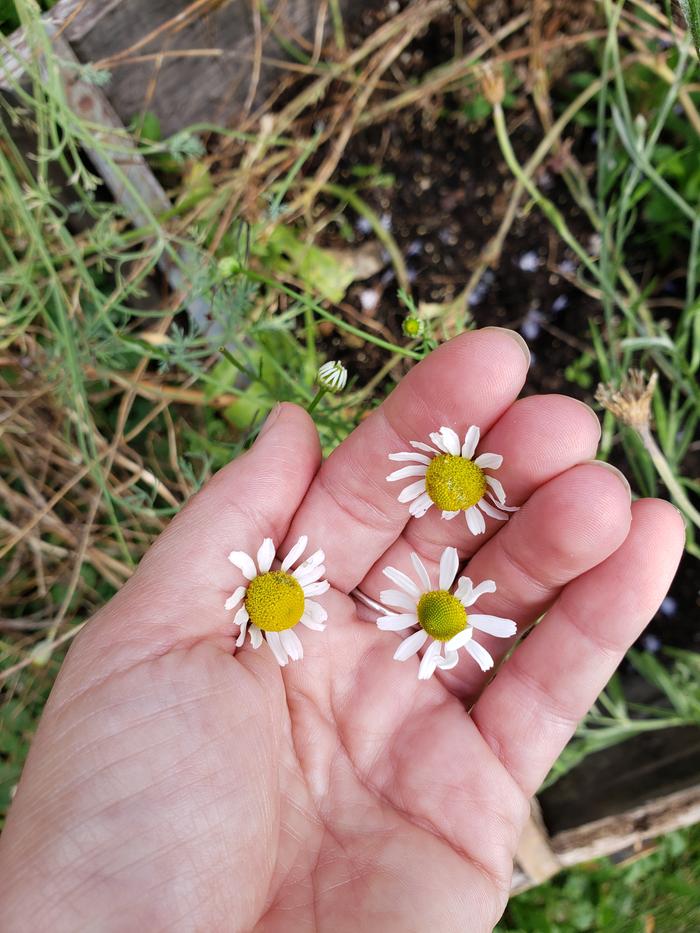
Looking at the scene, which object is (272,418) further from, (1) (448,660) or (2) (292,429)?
(1) (448,660)

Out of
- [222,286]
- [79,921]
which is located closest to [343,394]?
[222,286]

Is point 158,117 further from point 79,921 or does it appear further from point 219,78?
point 79,921

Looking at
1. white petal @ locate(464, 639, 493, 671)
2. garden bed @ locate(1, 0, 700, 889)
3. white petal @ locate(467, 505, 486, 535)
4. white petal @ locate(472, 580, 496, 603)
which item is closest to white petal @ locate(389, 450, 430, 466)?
white petal @ locate(467, 505, 486, 535)

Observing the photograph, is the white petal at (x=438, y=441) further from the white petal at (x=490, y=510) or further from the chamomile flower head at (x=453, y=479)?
the white petal at (x=490, y=510)

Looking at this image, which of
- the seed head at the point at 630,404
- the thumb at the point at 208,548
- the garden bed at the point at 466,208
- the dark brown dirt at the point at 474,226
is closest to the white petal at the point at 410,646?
the thumb at the point at 208,548

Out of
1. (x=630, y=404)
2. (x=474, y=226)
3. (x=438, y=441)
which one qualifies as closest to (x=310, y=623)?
(x=438, y=441)

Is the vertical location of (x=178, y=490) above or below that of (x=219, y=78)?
below
